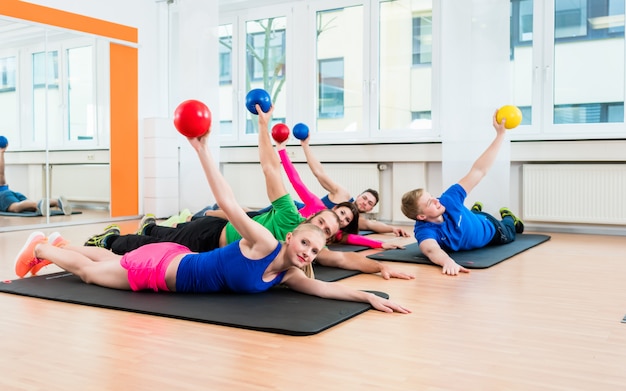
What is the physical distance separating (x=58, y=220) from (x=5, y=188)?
0.70 meters

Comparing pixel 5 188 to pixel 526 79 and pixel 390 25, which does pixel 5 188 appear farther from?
pixel 526 79

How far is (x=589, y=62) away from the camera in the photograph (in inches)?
228

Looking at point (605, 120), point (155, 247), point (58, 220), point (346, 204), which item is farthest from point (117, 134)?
point (605, 120)

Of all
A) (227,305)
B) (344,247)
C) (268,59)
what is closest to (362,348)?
(227,305)

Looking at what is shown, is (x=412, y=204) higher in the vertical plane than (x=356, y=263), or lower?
A: higher

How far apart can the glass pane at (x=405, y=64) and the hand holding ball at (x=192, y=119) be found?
4.69 meters

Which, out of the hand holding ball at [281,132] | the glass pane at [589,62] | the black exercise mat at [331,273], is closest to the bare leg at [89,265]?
the black exercise mat at [331,273]

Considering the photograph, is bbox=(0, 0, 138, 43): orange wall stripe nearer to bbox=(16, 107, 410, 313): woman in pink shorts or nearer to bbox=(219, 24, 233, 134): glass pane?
bbox=(219, 24, 233, 134): glass pane

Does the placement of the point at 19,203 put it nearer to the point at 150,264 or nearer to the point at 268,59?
the point at 268,59

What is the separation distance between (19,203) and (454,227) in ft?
14.1

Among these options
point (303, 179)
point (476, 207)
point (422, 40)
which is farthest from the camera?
point (303, 179)

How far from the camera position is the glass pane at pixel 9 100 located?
231 inches

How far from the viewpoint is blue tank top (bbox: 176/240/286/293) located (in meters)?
2.70

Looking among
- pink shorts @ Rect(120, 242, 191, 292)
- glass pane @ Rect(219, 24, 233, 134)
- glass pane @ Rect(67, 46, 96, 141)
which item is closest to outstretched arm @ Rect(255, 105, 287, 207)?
pink shorts @ Rect(120, 242, 191, 292)
